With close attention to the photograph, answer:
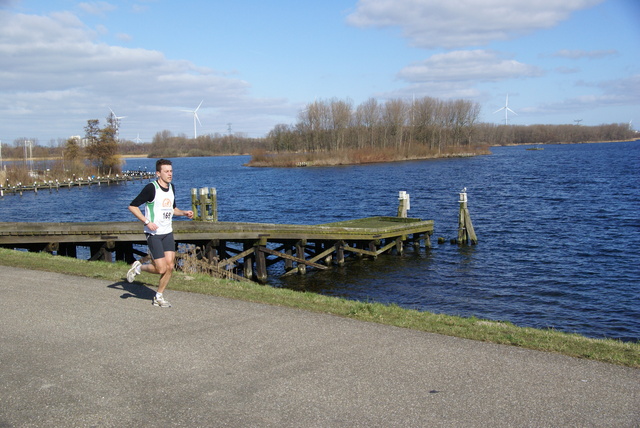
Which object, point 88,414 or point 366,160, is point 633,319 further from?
point 366,160

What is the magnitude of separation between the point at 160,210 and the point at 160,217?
4.5 inches

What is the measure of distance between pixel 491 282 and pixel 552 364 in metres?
13.3

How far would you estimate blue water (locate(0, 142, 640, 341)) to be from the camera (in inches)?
656

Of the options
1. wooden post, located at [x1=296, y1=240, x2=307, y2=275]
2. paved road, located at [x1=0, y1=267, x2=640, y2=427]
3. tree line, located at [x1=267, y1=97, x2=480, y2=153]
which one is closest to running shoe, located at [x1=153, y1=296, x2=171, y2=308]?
paved road, located at [x1=0, y1=267, x2=640, y2=427]

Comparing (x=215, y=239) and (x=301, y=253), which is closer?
(x=215, y=239)

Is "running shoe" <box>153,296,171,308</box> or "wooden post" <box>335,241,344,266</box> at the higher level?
"running shoe" <box>153,296,171,308</box>

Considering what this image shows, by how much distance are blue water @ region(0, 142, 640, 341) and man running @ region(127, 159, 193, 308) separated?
9015mm

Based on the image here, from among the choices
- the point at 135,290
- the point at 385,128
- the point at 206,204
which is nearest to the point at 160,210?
the point at 135,290

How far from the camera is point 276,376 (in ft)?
20.7

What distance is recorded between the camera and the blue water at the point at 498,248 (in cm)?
1666

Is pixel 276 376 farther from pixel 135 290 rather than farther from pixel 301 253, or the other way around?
pixel 301 253

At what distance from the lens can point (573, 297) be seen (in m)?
17.7

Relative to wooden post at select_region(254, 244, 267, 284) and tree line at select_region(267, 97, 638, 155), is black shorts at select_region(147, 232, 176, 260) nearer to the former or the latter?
wooden post at select_region(254, 244, 267, 284)

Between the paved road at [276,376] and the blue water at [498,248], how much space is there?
8.43 m
